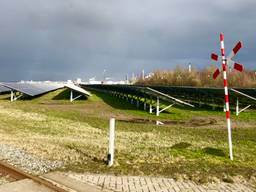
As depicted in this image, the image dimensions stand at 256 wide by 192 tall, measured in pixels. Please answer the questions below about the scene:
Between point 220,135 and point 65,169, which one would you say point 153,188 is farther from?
point 220,135

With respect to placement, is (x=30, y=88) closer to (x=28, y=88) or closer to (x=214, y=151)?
(x=28, y=88)

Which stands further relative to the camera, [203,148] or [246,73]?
[246,73]

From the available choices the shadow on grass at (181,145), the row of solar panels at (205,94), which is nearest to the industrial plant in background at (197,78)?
the row of solar panels at (205,94)

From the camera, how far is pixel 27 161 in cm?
841

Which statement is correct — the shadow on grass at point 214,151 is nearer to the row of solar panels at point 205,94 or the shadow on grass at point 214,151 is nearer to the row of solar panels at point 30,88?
the row of solar panels at point 205,94

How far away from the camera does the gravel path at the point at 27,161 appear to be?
25.5 feet

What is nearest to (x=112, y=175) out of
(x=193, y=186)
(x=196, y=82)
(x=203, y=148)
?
(x=193, y=186)

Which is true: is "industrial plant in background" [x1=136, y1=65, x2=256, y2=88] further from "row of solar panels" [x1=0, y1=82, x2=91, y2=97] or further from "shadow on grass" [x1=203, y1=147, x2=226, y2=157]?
"shadow on grass" [x1=203, y1=147, x2=226, y2=157]

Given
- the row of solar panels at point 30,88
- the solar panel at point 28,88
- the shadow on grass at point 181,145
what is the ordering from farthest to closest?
the solar panel at point 28,88 < the row of solar panels at point 30,88 < the shadow on grass at point 181,145

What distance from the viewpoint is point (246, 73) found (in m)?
44.4

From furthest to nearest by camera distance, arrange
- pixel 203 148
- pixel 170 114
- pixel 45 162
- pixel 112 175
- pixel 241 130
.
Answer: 1. pixel 170 114
2. pixel 241 130
3. pixel 203 148
4. pixel 45 162
5. pixel 112 175

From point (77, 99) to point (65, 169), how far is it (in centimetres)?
2815

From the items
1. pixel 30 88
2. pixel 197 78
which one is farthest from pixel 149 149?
pixel 197 78

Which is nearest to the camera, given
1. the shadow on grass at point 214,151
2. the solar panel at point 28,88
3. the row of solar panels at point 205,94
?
the shadow on grass at point 214,151
